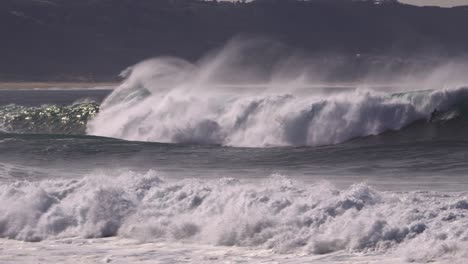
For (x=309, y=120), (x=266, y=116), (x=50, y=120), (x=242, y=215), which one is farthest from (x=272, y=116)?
(x=242, y=215)

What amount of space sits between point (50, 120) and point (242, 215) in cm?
2826

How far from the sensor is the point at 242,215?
54.3ft

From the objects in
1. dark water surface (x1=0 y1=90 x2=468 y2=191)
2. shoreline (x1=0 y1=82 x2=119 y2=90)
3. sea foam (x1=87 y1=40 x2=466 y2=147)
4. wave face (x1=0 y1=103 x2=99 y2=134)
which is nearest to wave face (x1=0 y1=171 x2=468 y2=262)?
dark water surface (x1=0 y1=90 x2=468 y2=191)

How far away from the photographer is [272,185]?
1770 centimetres

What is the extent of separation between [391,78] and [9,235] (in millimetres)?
91833

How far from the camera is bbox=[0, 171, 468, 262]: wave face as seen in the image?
14.9m

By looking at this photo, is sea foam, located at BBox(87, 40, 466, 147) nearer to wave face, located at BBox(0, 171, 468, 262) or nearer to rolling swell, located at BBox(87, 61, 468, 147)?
rolling swell, located at BBox(87, 61, 468, 147)

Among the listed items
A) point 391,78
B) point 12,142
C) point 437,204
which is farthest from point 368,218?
point 391,78

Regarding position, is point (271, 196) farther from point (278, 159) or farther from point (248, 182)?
point (278, 159)

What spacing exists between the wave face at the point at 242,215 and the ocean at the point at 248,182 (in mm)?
26

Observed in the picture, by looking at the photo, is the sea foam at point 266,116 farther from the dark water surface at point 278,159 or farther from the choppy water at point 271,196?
the dark water surface at point 278,159

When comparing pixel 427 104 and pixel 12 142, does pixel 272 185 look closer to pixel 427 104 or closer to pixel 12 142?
pixel 427 104

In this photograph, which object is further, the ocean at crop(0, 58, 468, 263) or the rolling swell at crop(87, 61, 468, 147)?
the rolling swell at crop(87, 61, 468, 147)

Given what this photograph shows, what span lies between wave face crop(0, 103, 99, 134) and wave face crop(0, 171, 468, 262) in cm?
2145
